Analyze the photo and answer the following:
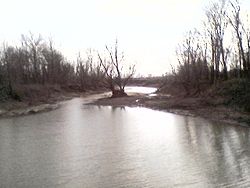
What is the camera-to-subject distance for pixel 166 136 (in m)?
20.9

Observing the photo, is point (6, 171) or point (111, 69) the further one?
point (111, 69)

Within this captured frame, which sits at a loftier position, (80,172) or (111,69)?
(111,69)

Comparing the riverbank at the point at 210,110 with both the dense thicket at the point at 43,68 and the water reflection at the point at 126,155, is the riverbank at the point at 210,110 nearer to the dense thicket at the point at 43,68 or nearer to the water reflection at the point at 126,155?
the water reflection at the point at 126,155

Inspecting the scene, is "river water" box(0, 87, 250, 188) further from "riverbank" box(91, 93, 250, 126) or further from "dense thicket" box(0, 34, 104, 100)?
"dense thicket" box(0, 34, 104, 100)

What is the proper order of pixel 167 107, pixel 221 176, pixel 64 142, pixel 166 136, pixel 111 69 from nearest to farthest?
pixel 221 176
pixel 64 142
pixel 166 136
pixel 167 107
pixel 111 69

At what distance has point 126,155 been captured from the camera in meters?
16.1

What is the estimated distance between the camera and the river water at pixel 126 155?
12.4 m

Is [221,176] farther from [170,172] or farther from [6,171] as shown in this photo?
[6,171]

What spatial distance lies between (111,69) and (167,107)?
25324 mm

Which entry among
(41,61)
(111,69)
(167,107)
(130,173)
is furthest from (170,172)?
(41,61)

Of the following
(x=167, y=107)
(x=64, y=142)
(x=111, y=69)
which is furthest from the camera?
(x=111, y=69)

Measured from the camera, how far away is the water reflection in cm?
1246

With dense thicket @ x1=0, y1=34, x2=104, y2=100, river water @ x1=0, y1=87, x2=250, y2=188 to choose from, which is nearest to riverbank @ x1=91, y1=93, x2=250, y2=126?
river water @ x1=0, y1=87, x2=250, y2=188

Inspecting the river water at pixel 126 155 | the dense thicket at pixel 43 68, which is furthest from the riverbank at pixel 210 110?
the dense thicket at pixel 43 68
